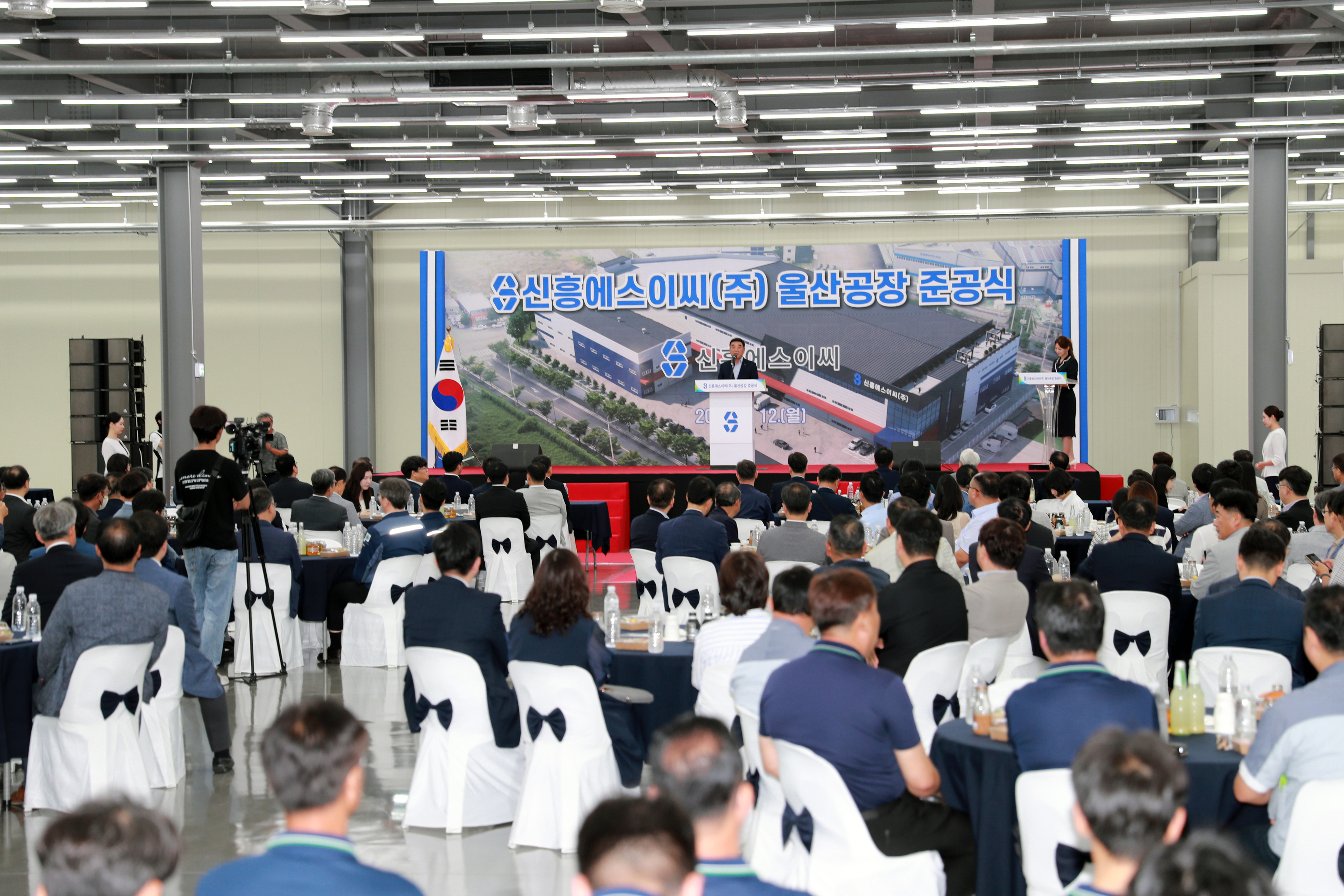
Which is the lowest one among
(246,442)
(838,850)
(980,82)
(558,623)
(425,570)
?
(838,850)

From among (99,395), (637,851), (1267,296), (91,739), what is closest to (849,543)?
(91,739)

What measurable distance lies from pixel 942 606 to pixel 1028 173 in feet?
45.4

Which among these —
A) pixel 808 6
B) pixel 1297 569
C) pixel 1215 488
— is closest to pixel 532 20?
pixel 808 6

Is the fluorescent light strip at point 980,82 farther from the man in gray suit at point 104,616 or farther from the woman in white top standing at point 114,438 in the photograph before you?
the woman in white top standing at point 114,438

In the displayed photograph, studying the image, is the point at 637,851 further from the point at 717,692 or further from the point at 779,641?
the point at 717,692

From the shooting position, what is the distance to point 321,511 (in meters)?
9.34

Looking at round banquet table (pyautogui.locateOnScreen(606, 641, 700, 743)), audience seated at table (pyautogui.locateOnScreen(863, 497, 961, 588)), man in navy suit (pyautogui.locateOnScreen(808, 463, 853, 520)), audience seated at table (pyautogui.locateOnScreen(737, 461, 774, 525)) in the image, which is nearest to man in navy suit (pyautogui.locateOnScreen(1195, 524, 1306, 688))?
audience seated at table (pyautogui.locateOnScreen(863, 497, 961, 588))

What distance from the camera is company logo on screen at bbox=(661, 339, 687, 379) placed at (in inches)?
739

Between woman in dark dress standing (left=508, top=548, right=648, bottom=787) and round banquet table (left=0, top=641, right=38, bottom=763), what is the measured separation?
2272 millimetres

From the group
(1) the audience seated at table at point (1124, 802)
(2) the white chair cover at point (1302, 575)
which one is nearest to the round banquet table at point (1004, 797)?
(1) the audience seated at table at point (1124, 802)

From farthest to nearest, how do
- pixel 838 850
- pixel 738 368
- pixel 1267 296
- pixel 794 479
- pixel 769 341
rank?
pixel 769 341
pixel 738 368
pixel 1267 296
pixel 794 479
pixel 838 850

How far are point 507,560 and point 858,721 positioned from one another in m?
7.48

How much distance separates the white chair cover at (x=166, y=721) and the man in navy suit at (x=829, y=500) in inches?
188

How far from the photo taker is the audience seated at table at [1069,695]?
310 cm
